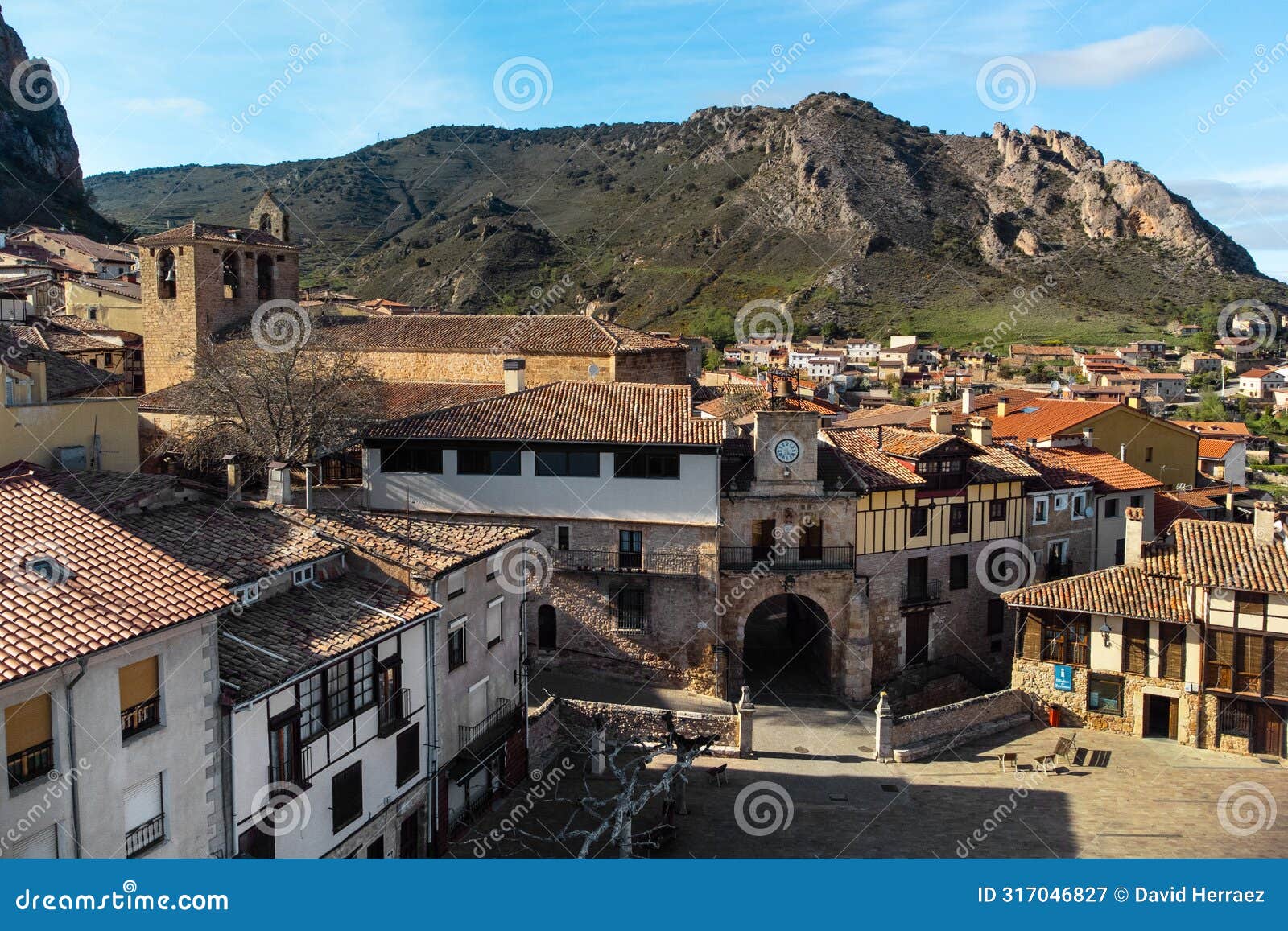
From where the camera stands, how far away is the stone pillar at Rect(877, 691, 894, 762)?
2450 centimetres

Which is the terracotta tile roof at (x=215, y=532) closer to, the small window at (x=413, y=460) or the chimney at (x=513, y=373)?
the small window at (x=413, y=460)

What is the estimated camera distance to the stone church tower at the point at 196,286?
43.4 m

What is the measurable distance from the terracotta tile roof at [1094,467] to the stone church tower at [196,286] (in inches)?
1259

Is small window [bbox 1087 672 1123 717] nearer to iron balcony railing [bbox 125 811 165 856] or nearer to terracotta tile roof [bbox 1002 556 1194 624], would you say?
terracotta tile roof [bbox 1002 556 1194 624]

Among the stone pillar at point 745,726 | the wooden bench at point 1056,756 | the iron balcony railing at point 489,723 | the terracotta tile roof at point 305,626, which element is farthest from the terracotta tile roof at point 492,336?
the terracotta tile roof at point 305,626

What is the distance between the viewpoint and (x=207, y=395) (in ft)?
104

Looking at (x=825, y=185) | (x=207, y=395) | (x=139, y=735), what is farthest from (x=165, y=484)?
(x=825, y=185)

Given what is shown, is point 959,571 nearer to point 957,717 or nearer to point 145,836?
point 957,717

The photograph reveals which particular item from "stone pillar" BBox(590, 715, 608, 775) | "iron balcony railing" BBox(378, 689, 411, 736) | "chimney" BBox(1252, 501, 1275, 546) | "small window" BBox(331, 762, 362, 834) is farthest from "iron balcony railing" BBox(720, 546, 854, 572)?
"small window" BBox(331, 762, 362, 834)

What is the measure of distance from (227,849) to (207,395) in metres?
21.3

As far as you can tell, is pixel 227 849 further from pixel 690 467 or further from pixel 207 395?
pixel 207 395

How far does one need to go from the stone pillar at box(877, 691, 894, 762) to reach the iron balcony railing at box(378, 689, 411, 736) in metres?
12.1

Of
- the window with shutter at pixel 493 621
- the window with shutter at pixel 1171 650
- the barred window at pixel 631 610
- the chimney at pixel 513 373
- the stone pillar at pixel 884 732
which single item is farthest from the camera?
the chimney at pixel 513 373

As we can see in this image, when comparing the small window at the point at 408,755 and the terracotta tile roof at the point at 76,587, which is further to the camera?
the small window at the point at 408,755
